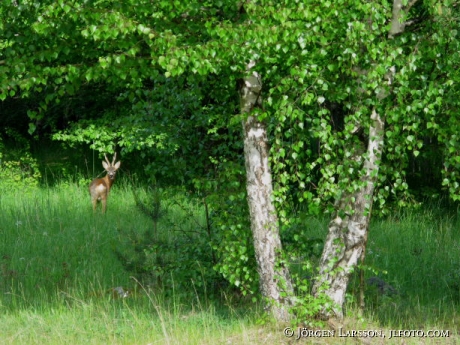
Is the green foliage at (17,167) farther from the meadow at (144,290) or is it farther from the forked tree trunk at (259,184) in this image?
the forked tree trunk at (259,184)

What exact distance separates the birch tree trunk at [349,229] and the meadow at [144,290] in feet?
0.76

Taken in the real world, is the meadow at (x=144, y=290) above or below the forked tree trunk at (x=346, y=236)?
below

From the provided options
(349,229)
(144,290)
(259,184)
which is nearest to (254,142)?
(259,184)

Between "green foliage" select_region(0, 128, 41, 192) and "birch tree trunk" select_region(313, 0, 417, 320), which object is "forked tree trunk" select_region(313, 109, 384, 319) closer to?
"birch tree trunk" select_region(313, 0, 417, 320)

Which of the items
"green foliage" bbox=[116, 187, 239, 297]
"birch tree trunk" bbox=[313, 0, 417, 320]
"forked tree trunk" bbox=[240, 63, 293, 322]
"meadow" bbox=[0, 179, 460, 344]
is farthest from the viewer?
"green foliage" bbox=[116, 187, 239, 297]

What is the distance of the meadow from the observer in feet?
25.0

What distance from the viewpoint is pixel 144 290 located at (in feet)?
27.1

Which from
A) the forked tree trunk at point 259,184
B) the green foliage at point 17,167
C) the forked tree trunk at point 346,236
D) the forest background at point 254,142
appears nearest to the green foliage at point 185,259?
the forest background at point 254,142

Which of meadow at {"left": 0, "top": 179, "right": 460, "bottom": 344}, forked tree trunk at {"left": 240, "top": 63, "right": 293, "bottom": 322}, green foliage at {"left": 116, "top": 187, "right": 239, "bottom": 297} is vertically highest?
forked tree trunk at {"left": 240, "top": 63, "right": 293, "bottom": 322}

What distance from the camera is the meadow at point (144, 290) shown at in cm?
761

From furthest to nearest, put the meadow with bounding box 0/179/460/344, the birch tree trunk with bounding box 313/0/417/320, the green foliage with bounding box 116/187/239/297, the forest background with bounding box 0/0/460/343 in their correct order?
the green foliage with bounding box 116/187/239/297, the meadow with bounding box 0/179/460/344, the birch tree trunk with bounding box 313/0/417/320, the forest background with bounding box 0/0/460/343

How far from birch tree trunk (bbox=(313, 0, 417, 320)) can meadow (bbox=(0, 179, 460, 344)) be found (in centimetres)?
23

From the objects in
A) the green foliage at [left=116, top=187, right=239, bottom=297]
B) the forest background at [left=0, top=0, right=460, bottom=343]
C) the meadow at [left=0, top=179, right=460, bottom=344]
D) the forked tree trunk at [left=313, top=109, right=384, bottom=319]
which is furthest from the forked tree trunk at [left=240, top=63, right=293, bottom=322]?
the green foliage at [left=116, top=187, right=239, bottom=297]

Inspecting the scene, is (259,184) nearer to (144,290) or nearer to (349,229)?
(349,229)
